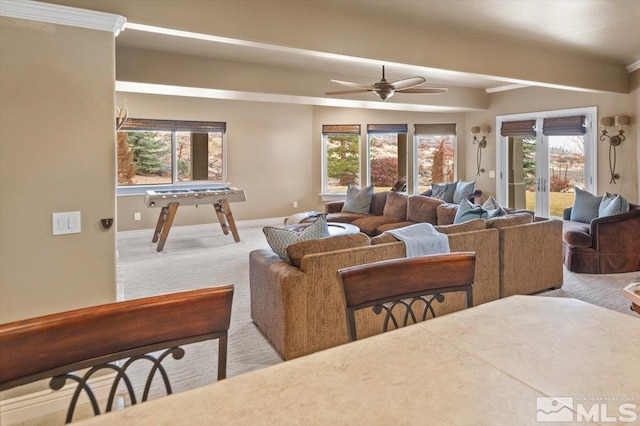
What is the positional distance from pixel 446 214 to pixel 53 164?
185 inches

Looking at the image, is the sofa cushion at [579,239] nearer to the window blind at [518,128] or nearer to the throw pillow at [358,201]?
the window blind at [518,128]

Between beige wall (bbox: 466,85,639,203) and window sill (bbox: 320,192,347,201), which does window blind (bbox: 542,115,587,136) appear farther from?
window sill (bbox: 320,192,347,201)

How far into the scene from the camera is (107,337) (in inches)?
38.8

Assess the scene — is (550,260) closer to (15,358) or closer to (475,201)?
(475,201)

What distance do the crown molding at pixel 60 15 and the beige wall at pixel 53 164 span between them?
36mm

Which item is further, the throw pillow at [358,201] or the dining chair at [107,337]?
the throw pillow at [358,201]

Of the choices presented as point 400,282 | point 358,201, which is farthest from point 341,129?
point 400,282

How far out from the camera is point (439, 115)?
8.88 meters

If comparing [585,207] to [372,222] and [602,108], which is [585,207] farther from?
[372,222]

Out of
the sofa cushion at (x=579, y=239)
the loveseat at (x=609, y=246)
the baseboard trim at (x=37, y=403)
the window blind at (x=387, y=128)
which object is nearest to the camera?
the baseboard trim at (x=37, y=403)

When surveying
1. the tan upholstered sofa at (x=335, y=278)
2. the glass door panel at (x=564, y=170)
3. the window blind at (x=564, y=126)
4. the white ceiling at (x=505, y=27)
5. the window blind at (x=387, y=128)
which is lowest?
the tan upholstered sofa at (x=335, y=278)

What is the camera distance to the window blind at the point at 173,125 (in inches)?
292

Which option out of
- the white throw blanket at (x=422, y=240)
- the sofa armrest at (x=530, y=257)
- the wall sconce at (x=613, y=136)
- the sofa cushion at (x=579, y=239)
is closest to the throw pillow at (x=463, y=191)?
the wall sconce at (x=613, y=136)

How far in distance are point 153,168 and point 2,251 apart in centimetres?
587
